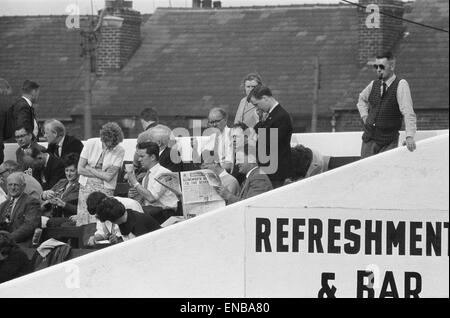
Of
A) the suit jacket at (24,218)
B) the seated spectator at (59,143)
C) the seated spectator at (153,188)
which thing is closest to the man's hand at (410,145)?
the seated spectator at (153,188)

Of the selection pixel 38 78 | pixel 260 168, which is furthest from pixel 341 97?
pixel 260 168

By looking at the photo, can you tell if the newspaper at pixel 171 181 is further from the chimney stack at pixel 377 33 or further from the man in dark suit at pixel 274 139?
the chimney stack at pixel 377 33

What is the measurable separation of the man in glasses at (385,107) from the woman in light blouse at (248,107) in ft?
4.28

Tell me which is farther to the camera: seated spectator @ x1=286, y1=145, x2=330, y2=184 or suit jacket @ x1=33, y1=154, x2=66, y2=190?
suit jacket @ x1=33, y1=154, x2=66, y2=190

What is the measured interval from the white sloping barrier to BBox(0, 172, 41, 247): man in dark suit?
1765 mm

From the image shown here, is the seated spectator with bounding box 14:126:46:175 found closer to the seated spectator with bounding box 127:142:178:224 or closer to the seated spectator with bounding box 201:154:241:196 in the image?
the seated spectator with bounding box 127:142:178:224

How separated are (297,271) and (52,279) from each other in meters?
1.62

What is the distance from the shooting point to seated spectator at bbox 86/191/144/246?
888 centimetres

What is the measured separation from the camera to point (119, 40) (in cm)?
3912

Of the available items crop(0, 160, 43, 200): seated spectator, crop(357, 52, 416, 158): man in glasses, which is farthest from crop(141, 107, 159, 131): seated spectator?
crop(357, 52, 416, 158): man in glasses

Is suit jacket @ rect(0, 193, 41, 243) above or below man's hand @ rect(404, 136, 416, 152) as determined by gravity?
below

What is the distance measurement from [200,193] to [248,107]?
1.88 metres

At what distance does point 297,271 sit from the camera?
7703 mm
